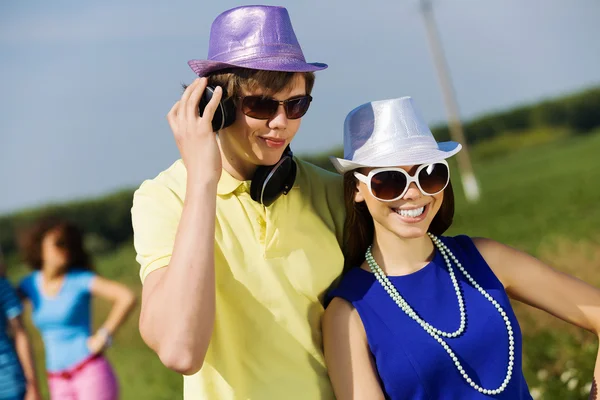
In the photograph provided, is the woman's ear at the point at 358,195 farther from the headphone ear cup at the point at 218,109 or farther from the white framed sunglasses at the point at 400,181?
the headphone ear cup at the point at 218,109

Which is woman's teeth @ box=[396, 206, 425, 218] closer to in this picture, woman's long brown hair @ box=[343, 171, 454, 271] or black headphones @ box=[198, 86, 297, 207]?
woman's long brown hair @ box=[343, 171, 454, 271]

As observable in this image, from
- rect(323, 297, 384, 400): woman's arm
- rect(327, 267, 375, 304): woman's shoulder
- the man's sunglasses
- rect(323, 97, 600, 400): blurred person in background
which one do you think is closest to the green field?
rect(323, 97, 600, 400): blurred person in background

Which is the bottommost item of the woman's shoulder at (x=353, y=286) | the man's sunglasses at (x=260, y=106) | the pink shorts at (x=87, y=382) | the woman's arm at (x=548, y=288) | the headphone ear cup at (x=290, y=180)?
the pink shorts at (x=87, y=382)

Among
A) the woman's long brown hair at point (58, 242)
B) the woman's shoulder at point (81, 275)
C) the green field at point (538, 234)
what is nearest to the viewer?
the green field at point (538, 234)

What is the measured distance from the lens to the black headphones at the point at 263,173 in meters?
2.87

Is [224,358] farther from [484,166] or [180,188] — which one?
[484,166]

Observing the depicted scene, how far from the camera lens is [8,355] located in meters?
5.78

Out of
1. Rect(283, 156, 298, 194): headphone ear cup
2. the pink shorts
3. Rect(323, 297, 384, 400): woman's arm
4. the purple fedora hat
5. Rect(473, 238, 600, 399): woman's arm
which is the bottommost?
the pink shorts

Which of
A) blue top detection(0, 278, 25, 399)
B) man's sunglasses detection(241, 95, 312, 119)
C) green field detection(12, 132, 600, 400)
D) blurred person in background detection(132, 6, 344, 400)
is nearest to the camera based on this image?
blurred person in background detection(132, 6, 344, 400)

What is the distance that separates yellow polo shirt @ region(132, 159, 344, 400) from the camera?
290 centimetres

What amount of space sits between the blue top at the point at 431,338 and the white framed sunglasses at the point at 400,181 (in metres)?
0.28

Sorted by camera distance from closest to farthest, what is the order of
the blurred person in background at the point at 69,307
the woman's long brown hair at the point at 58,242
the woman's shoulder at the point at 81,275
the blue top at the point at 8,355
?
the blue top at the point at 8,355
the blurred person in background at the point at 69,307
the woman's shoulder at the point at 81,275
the woman's long brown hair at the point at 58,242

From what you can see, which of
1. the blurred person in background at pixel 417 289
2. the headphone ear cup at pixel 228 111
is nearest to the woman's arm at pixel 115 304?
the blurred person in background at pixel 417 289

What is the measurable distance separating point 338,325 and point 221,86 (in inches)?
34.1
